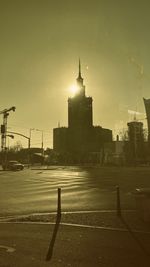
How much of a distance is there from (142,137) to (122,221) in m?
101

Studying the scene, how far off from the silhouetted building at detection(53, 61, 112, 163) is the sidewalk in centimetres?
14815

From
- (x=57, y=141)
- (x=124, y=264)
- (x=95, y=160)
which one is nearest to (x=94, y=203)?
(x=124, y=264)

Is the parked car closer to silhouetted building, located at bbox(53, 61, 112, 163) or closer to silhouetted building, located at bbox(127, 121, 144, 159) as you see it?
silhouetted building, located at bbox(127, 121, 144, 159)

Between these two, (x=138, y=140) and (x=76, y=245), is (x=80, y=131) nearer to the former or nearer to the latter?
(x=138, y=140)

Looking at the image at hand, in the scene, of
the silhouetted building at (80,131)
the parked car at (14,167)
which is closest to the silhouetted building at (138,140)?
the parked car at (14,167)

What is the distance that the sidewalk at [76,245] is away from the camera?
730cm

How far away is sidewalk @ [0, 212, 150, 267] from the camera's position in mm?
7297

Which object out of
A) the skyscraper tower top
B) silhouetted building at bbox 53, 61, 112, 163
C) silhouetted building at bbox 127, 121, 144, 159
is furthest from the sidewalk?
the skyscraper tower top

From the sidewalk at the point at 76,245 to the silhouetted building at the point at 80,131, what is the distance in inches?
5833

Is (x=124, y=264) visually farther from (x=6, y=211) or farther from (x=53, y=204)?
(x=53, y=204)

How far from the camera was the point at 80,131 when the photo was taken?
559 ft

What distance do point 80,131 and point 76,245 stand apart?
530 ft

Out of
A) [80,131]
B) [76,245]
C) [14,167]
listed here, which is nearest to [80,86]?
[80,131]

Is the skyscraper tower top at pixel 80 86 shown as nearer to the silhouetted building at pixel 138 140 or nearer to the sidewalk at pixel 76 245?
the silhouetted building at pixel 138 140
